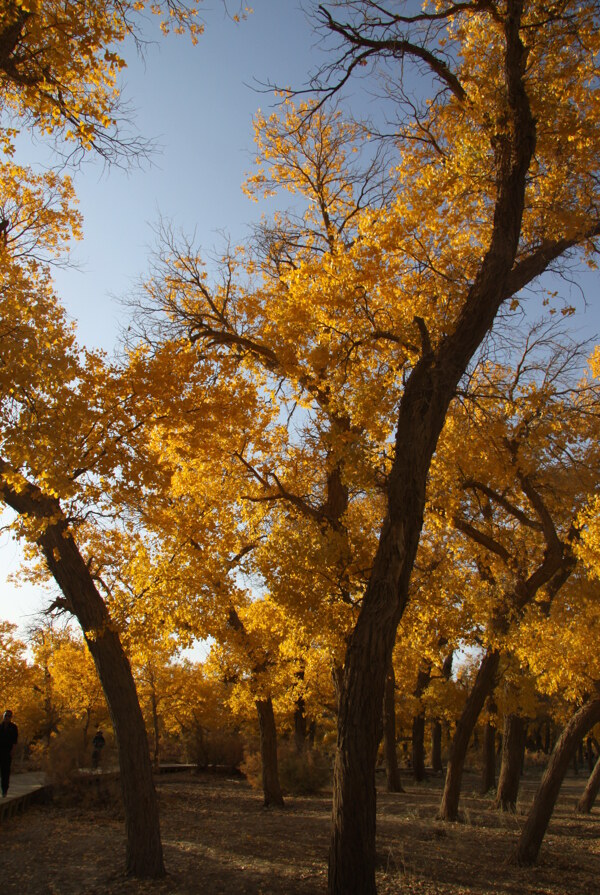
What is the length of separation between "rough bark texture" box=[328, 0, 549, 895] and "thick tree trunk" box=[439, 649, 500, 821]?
26.4ft

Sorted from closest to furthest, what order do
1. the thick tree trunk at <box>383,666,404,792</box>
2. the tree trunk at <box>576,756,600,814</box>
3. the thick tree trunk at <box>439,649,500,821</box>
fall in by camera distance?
the thick tree trunk at <box>439,649,500,821</box>
the tree trunk at <box>576,756,600,814</box>
the thick tree trunk at <box>383,666,404,792</box>

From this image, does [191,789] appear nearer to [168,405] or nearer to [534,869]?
[534,869]

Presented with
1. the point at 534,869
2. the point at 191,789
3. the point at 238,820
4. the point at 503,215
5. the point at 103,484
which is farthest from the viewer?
the point at 191,789

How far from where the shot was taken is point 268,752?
598 inches

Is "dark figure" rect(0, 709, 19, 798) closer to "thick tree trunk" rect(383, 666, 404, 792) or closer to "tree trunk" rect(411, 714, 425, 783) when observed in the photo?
"thick tree trunk" rect(383, 666, 404, 792)

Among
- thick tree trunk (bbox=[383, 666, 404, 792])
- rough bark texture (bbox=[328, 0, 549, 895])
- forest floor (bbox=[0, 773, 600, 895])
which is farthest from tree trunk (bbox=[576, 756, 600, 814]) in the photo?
rough bark texture (bbox=[328, 0, 549, 895])

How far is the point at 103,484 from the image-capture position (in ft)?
19.6

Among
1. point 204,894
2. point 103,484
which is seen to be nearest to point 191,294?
point 103,484

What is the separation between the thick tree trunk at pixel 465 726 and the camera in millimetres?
12234

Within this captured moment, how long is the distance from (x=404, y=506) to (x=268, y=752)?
12288mm

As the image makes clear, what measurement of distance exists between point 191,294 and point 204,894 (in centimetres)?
815

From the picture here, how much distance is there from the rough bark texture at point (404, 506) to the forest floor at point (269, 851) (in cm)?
217

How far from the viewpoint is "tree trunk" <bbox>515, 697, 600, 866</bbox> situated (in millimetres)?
8594

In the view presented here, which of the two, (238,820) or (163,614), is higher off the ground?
(163,614)
